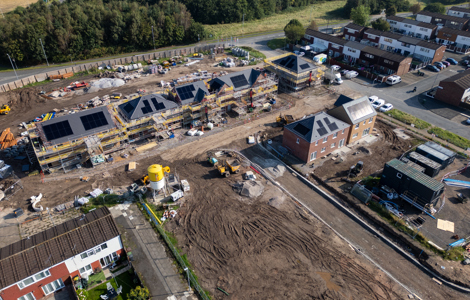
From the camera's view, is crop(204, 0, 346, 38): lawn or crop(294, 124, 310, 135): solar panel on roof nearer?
crop(294, 124, 310, 135): solar panel on roof

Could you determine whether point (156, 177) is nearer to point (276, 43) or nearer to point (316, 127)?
point (316, 127)

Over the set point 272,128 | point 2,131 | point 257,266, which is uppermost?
point 2,131

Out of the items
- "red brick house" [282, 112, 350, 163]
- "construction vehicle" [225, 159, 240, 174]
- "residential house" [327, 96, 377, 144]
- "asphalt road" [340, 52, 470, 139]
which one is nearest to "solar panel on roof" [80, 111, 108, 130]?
"construction vehicle" [225, 159, 240, 174]

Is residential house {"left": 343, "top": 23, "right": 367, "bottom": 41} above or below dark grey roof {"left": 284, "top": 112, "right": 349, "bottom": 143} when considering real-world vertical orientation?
above

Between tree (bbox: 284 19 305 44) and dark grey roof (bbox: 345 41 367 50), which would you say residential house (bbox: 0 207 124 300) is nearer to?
dark grey roof (bbox: 345 41 367 50)

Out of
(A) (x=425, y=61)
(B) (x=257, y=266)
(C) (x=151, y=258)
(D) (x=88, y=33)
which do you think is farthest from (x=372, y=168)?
(D) (x=88, y=33)

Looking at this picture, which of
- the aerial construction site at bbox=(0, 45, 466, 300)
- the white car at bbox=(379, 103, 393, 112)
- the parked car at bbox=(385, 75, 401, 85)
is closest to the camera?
the aerial construction site at bbox=(0, 45, 466, 300)

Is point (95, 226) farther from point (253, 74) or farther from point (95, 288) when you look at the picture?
point (253, 74)
